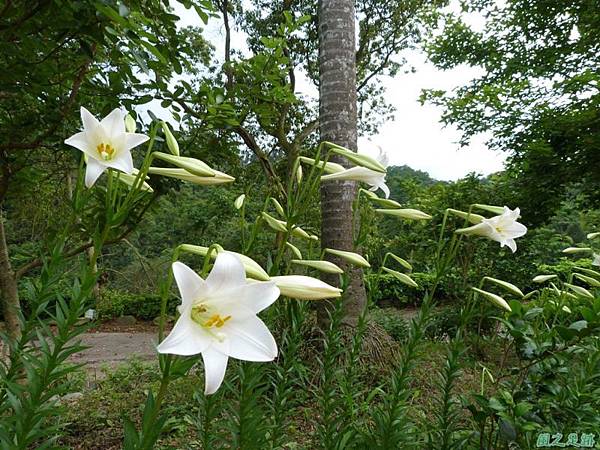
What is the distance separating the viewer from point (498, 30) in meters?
7.16

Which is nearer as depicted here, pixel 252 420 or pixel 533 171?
pixel 252 420

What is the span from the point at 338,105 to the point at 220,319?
2.55 meters

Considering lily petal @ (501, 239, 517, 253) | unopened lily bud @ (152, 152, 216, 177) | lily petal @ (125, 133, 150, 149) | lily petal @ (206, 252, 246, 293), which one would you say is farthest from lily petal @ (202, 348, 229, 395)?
lily petal @ (501, 239, 517, 253)

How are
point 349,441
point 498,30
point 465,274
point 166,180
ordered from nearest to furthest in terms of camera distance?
point 349,441 → point 166,180 → point 465,274 → point 498,30

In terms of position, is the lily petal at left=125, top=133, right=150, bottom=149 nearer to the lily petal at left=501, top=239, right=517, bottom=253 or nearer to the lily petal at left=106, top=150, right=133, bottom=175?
the lily petal at left=106, top=150, right=133, bottom=175

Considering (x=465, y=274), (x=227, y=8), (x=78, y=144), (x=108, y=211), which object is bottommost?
(x=465, y=274)

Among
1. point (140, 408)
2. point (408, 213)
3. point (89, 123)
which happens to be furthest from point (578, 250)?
point (140, 408)

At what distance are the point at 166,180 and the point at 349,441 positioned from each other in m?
1.34

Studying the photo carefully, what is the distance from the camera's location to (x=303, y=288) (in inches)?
31.7

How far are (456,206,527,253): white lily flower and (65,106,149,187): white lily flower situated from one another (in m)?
0.91

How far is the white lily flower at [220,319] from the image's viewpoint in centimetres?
66

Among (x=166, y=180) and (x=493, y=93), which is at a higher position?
(x=493, y=93)

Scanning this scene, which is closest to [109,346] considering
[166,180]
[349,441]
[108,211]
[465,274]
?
[465,274]

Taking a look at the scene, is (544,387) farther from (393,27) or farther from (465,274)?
(393,27)
